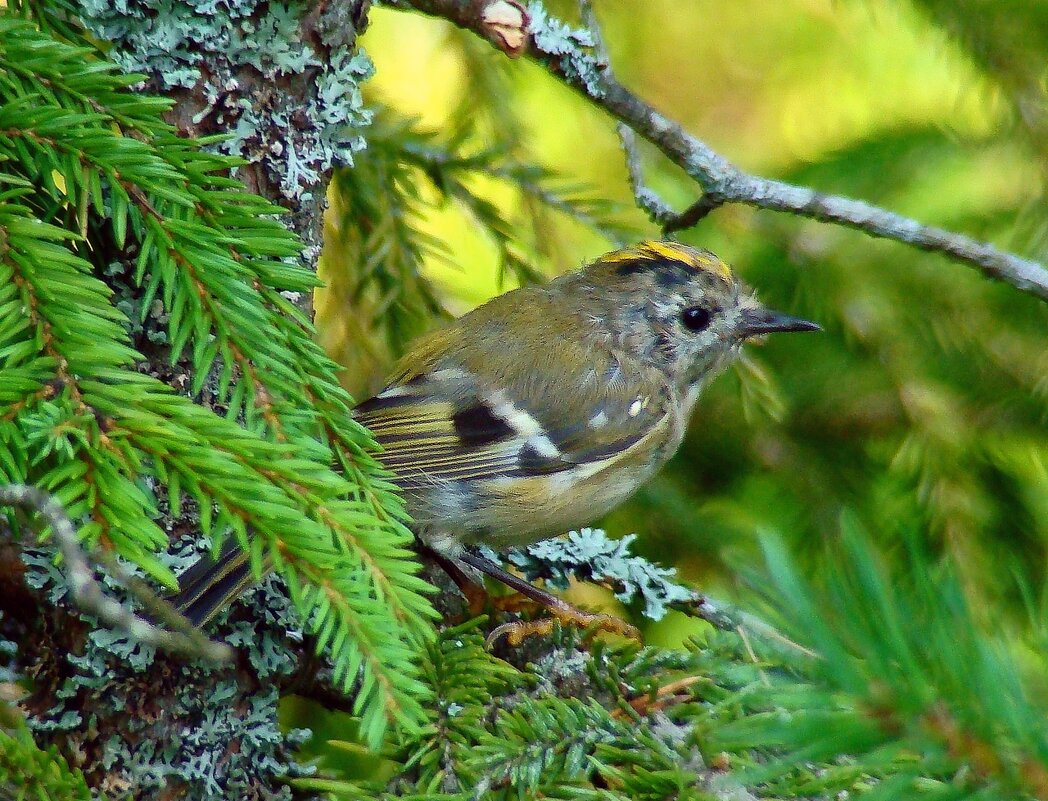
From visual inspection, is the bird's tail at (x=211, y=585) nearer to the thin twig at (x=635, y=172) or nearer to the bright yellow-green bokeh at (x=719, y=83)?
the thin twig at (x=635, y=172)

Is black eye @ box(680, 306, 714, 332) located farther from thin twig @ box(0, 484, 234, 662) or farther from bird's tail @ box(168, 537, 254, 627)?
thin twig @ box(0, 484, 234, 662)

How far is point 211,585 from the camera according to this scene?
117 cm

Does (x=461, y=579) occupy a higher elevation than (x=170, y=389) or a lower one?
lower

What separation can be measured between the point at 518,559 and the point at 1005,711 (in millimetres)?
1172

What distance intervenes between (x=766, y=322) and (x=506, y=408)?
1.59 ft

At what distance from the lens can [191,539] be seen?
124 centimetres

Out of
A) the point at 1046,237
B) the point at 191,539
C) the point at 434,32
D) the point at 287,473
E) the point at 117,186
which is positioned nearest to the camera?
the point at 287,473

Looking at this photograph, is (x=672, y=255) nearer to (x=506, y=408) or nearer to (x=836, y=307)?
(x=836, y=307)

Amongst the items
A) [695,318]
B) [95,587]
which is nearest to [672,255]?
[695,318]

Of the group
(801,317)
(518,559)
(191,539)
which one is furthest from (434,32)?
(191,539)

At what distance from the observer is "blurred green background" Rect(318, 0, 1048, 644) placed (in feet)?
5.76

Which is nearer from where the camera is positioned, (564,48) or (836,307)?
(564,48)

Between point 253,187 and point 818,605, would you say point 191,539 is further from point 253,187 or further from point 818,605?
point 818,605

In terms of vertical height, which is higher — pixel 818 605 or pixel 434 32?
pixel 434 32
